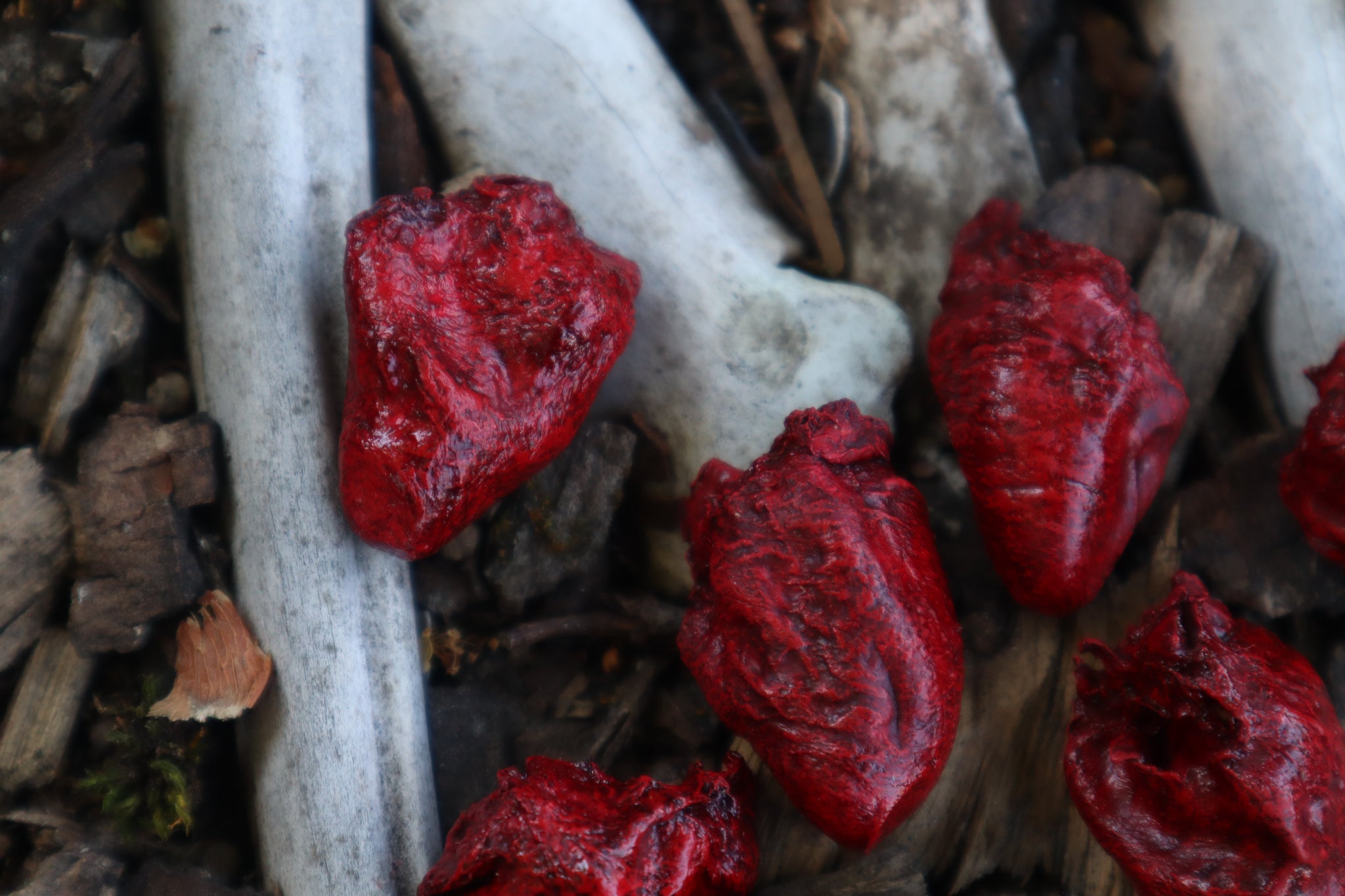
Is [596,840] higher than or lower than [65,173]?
lower

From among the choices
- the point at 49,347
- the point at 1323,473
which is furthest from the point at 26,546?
the point at 1323,473

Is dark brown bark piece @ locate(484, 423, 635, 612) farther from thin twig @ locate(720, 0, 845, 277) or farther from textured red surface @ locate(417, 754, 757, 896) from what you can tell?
thin twig @ locate(720, 0, 845, 277)

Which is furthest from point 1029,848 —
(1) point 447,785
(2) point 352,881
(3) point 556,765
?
(2) point 352,881

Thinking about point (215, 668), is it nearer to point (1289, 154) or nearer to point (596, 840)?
point (596, 840)

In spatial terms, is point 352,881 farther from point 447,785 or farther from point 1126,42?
point 1126,42

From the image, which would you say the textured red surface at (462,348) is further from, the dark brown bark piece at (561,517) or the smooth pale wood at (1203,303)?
the smooth pale wood at (1203,303)
